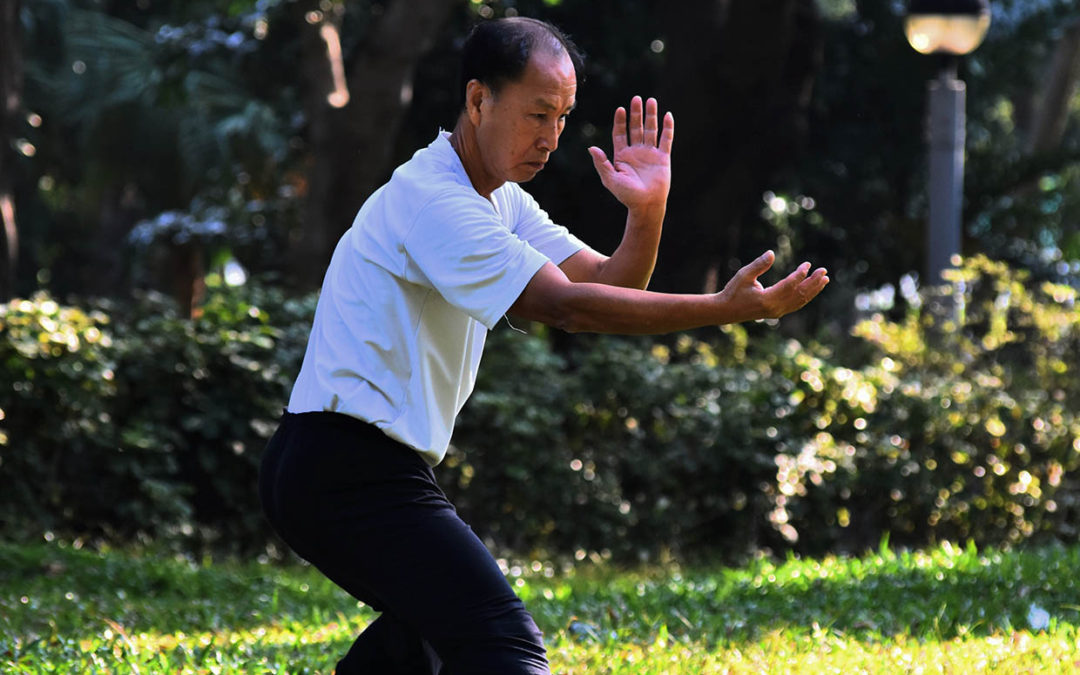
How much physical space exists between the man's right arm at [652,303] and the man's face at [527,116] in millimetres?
353

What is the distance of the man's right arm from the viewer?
9.43ft

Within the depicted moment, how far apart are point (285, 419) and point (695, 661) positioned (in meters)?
2.32

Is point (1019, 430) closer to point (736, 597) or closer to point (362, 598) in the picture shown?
point (736, 597)

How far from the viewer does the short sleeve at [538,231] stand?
3.55 meters

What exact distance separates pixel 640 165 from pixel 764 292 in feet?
2.14

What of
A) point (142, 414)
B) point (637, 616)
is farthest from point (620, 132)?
point (142, 414)

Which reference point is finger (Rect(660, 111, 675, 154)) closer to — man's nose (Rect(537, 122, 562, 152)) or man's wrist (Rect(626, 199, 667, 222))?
man's wrist (Rect(626, 199, 667, 222))

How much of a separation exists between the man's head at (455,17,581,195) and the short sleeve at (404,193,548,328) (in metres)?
0.27

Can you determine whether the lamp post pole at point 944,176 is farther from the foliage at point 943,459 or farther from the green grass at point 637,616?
the green grass at point 637,616

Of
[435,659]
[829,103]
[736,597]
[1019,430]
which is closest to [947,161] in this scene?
[1019,430]

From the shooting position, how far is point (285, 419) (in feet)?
10.5

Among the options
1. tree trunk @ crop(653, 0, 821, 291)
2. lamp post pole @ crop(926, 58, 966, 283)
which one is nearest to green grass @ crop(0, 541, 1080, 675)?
lamp post pole @ crop(926, 58, 966, 283)

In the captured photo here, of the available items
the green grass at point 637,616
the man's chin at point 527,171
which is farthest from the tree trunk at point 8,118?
the man's chin at point 527,171

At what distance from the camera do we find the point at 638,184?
338 centimetres
